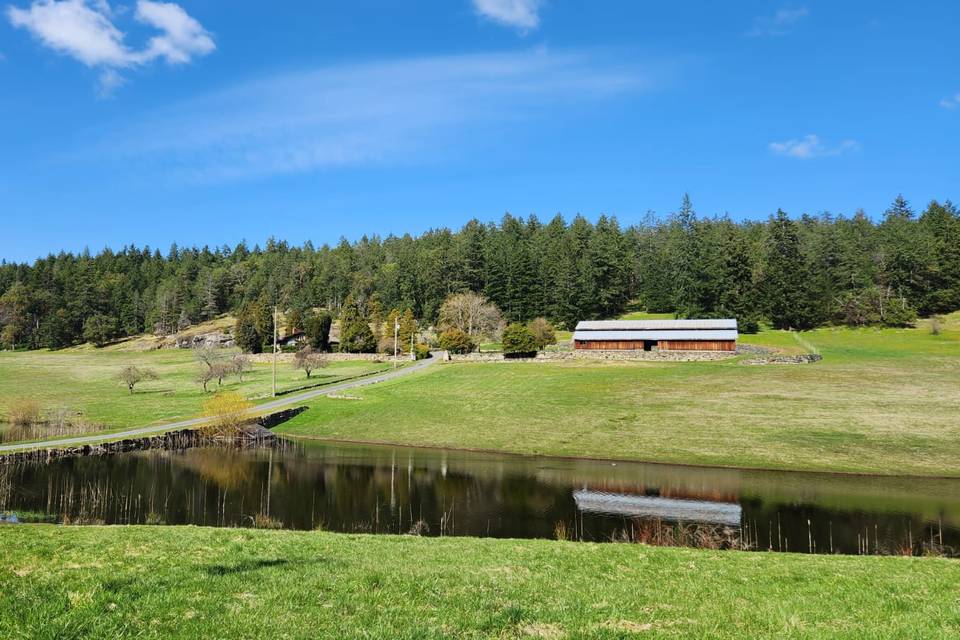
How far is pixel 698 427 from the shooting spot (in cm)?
4825

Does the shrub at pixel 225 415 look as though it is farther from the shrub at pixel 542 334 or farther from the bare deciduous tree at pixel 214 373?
the shrub at pixel 542 334

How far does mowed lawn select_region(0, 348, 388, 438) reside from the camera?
5872cm

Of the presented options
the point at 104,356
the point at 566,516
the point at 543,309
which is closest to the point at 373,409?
the point at 566,516

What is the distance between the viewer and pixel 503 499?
3061 cm

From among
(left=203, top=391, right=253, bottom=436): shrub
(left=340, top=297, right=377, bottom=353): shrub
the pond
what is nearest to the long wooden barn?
(left=340, top=297, right=377, bottom=353): shrub

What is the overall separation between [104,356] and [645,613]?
13378 centimetres

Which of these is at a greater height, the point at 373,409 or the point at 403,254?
the point at 403,254

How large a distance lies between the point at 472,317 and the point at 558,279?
2224 cm

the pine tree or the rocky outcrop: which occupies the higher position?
the pine tree

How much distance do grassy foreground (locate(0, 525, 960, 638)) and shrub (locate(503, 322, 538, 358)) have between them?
7057cm

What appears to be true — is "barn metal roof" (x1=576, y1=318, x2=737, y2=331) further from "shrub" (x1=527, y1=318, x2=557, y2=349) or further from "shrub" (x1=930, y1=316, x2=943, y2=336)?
"shrub" (x1=930, y1=316, x2=943, y2=336)

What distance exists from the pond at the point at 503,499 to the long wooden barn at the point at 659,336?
1901 inches

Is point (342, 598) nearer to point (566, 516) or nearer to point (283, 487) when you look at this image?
point (566, 516)

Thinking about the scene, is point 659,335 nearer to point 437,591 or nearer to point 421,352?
point 421,352
